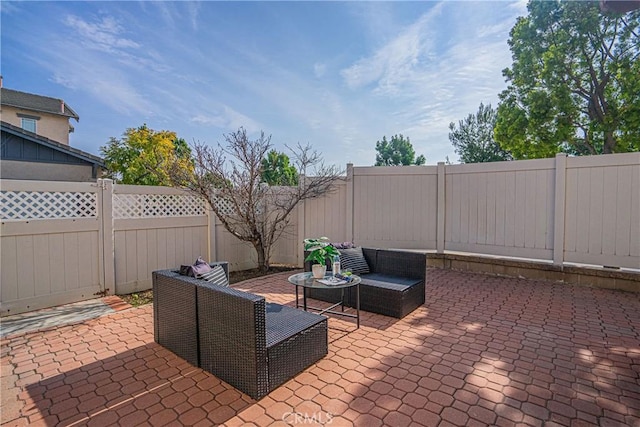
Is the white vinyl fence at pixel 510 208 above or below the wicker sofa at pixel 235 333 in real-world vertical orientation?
above

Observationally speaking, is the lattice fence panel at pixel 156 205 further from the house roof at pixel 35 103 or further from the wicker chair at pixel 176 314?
the house roof at pixel 35 103

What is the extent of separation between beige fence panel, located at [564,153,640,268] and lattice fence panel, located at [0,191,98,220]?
25.6 ft

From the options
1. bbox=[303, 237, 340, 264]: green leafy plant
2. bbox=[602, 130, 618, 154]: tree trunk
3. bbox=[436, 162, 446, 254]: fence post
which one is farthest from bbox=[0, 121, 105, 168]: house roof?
bbox=[602, 130, 618, 154]: tree trunk

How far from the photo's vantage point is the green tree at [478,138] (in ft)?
51.0

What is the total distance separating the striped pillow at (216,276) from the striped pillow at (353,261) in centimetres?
176

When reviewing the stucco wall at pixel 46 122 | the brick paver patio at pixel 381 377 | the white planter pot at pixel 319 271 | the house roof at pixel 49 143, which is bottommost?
the brick paver patio at pixel 381 377

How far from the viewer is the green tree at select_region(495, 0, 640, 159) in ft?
32.0

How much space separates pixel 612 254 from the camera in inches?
195

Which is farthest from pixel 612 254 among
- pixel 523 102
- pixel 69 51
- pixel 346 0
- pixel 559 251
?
pixel 69 51

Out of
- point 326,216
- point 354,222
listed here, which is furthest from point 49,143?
point 354,222

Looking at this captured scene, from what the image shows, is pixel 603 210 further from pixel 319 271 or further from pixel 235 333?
pixel 235 333

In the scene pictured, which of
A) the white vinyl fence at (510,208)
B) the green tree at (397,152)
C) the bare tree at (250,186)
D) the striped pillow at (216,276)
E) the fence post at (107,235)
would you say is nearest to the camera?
the striped pillow at (216,276)

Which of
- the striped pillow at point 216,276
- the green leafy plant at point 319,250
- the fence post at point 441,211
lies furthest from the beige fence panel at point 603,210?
the striped pillow at point 216,276

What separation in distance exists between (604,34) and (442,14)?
872 cm
